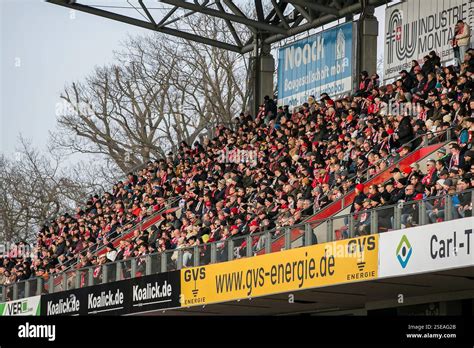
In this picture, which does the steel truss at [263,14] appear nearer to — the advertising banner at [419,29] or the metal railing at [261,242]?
the advertising banner at [419,29]

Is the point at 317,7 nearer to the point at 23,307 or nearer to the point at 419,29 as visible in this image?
the point at 419,29

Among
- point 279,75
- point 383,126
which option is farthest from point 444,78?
point 279,75

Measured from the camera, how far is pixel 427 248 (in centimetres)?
1900

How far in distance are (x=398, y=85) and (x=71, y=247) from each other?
42.5ft

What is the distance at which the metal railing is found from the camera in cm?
1892

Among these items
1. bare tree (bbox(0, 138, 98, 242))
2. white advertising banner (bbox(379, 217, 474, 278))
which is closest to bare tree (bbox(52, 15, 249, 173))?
bare tree (bbox(0, 138, 98, 242))

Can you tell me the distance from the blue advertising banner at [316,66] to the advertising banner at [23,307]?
9.80m

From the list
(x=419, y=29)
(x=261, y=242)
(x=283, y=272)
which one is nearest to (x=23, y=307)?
(x=261, y=242)

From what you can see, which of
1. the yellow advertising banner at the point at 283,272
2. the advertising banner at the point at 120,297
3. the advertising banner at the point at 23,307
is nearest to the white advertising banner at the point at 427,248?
the yellow advertising banner at the point at 283,272

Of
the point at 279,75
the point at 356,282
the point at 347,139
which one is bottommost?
the point at 356,282

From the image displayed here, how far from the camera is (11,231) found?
4719 cm

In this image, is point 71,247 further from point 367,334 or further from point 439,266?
point 367,334

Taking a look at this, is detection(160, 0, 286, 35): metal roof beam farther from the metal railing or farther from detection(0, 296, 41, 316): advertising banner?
detection(0, 296, 41, 316): advertising banner

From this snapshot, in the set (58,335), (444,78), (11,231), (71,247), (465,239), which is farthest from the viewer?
(11,231)
